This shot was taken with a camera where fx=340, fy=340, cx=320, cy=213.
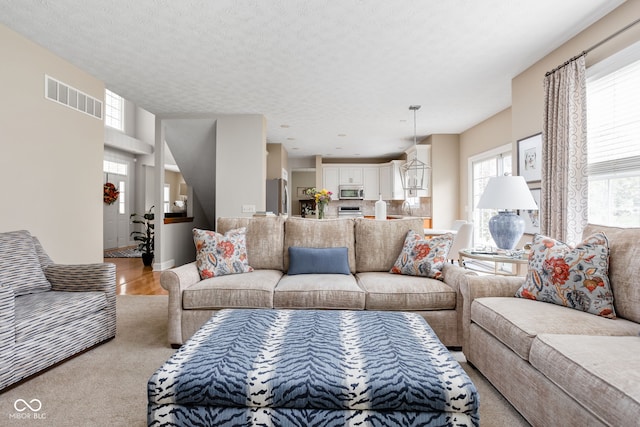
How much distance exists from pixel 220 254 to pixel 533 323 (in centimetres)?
219

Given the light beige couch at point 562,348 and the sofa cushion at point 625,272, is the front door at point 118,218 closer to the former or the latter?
the light beige couch at point 562,348

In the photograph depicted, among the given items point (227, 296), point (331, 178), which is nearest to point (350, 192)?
point (331, 178)

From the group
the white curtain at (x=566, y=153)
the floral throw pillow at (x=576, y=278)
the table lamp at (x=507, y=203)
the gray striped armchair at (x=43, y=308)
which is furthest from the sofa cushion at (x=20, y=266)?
the white curtain at (x=566, y=153)

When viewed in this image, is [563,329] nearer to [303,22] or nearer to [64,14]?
[303,22]

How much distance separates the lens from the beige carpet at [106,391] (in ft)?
5.39

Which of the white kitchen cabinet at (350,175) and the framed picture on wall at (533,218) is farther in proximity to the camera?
the white kitchen cabinet at (350,175)

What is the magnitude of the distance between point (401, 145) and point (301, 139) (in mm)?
2371

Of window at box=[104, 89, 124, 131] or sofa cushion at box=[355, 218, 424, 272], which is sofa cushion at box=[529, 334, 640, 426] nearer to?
sofa cushion at box=[355, 218, 424, 272]

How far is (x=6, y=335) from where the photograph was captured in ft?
6.02

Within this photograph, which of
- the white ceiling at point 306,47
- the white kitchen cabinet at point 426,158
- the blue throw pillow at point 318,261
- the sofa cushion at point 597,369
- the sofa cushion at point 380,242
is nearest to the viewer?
the sofa cushion at point 597,369

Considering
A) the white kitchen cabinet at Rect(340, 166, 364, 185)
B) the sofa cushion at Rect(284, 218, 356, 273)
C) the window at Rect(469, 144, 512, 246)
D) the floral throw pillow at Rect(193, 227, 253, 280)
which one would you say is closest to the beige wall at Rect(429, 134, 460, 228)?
the window at Rect(469, 144, 512, 246)

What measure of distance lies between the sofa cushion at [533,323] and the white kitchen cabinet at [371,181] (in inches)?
290

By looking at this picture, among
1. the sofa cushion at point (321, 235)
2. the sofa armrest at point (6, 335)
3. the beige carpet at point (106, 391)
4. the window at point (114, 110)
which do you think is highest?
the window at point (114, 110)

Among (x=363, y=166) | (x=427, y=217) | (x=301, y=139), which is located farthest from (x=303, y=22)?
(x=363, y=166)
